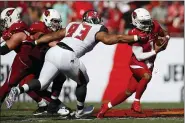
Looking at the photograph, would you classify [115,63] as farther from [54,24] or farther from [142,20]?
[54,24]

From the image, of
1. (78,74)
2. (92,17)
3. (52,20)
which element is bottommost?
(78,74)

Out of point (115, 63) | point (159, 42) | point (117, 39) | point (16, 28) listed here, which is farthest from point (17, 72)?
point (115, 63)

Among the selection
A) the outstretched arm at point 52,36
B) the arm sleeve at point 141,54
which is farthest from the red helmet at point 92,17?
the arm sleeve at point 141,54

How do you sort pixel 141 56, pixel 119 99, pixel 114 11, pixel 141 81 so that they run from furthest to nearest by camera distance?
pixel 114 11
pixel 141 56
pixel 141 81
pixel 119 99

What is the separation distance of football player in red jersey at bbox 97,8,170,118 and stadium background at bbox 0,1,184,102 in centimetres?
361

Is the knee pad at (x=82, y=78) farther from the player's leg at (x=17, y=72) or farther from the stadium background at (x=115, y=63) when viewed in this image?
the stadium background at (x=115, y=63)

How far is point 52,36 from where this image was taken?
32.0 feet

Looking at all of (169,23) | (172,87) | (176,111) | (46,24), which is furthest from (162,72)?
(46,24)

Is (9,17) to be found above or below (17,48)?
above

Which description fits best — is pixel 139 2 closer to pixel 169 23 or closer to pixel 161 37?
pixel 169 23

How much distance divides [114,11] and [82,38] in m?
5.89

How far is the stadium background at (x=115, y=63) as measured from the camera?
46.5 feet

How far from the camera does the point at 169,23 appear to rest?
50.7 feet

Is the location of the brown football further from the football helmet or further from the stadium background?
A: the stadium background
